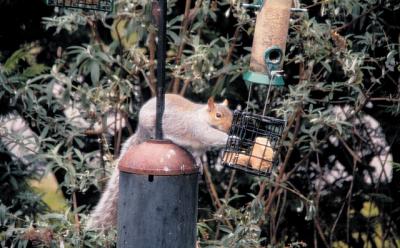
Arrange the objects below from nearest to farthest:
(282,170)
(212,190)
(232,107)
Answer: (282,170) < (212,190) < (232,107)

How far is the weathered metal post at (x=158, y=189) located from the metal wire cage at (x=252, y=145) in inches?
18.2

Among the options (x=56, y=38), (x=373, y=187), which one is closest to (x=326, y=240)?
(x=373, y=187)

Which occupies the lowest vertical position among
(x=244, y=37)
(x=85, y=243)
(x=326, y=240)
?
(x=326, y=240)

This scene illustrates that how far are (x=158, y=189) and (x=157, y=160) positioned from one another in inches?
2.9

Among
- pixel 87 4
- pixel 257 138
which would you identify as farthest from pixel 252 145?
pixel 87 4

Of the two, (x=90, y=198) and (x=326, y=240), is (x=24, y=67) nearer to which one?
(x=90, y=198)

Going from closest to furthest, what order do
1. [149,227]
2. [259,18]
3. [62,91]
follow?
1. [149,227]
2. [259,18]
3. [62,91]

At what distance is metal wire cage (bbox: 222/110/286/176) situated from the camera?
2650 mm

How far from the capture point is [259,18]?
285 cm

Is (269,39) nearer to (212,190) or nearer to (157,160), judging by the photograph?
(157,160)

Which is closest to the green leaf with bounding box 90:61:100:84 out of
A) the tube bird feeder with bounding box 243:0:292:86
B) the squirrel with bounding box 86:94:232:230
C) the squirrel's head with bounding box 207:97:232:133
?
Result: the squirrel with bounding box 86:94:232:230

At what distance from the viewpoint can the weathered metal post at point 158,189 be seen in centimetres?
213

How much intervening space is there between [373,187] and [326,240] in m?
0.32

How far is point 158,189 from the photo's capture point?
214cm
